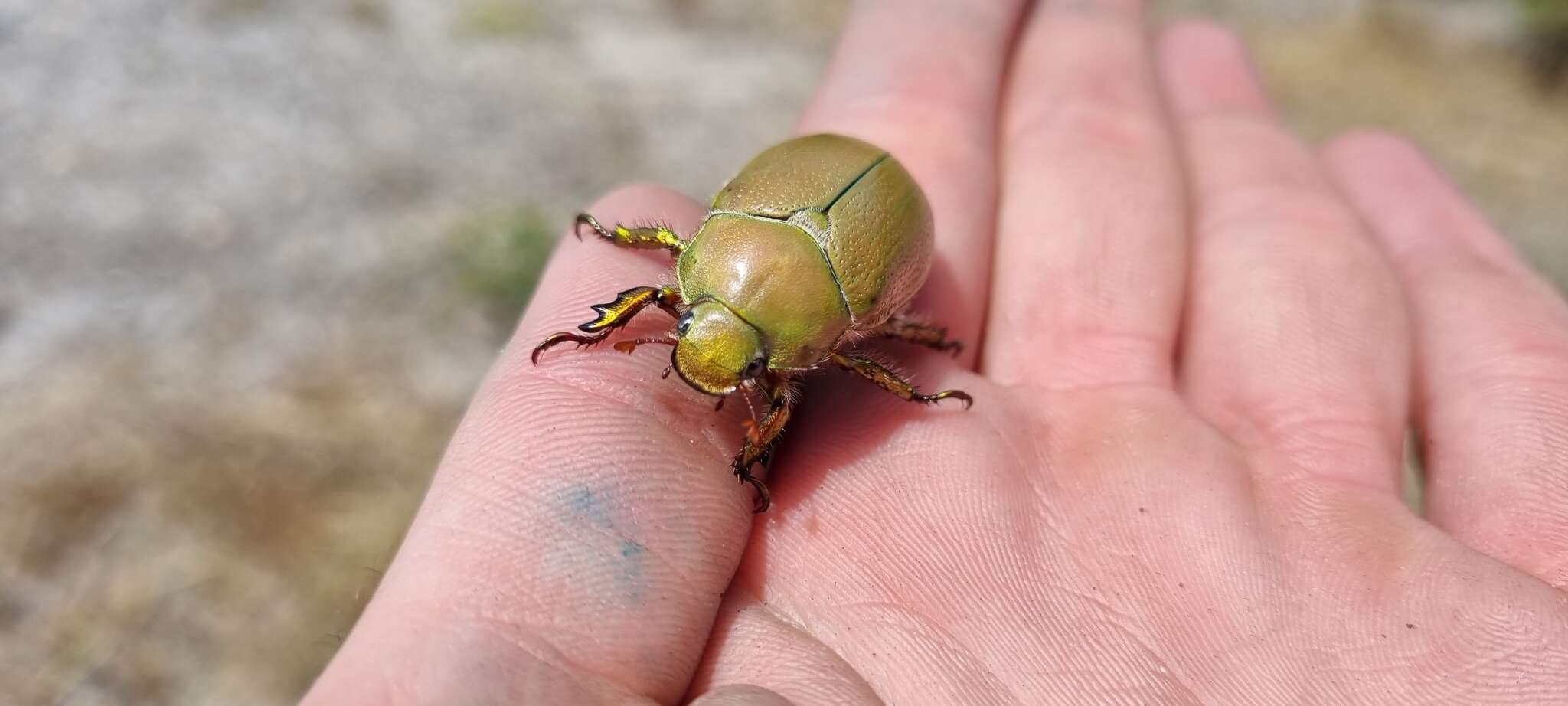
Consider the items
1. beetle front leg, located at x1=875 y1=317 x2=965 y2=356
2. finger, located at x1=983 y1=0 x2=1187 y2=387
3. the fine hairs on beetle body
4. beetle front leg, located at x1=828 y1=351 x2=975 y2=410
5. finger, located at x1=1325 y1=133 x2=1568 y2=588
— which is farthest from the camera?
finger, located at x1=983 y1=0 x2=1187 y2=387

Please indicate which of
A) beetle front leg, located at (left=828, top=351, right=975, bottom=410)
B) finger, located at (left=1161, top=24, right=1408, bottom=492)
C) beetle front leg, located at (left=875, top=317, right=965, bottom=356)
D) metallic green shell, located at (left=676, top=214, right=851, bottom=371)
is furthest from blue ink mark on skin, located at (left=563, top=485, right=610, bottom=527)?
Result: finger, located at (left=1161, top=24, right=1408, bottom=492)

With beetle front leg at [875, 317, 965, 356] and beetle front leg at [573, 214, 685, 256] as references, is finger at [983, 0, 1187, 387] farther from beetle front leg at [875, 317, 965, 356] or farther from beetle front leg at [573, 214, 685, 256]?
beetle front leg at [573, 214, 685, 256]

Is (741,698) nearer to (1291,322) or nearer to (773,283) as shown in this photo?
(773,283)

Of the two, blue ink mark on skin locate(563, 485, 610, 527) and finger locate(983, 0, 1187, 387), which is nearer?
blue ink mark on skin locate(563, 485, 610, 527)

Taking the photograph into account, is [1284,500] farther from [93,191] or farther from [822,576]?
[93,191]

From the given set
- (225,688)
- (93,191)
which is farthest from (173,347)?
(225,688)

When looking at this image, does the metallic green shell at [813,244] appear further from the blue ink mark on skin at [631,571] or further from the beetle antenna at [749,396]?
the blue ink mark on skin at [631,571]
